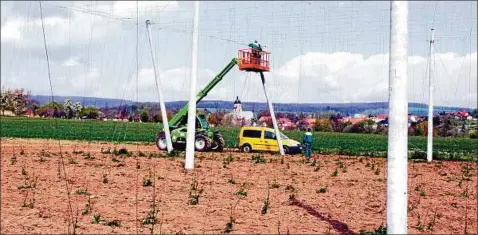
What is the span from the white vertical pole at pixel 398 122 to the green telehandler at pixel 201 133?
22675 mm

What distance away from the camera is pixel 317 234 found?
9.91m

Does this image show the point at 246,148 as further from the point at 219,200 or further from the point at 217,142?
the point at 219,200

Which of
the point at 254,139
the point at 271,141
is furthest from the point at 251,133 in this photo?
the point at 271,141

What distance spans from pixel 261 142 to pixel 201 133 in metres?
3.91

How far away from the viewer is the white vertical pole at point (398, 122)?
8422mm

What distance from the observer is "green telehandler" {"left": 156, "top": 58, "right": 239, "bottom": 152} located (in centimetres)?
3133

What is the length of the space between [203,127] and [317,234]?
2273 cm

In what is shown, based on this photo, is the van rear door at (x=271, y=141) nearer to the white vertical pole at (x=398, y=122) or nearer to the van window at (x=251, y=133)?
the van window at (x=251, y=133)

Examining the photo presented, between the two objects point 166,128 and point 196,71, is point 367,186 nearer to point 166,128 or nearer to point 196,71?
point 196,71

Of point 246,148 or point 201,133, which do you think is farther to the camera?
point 246,148

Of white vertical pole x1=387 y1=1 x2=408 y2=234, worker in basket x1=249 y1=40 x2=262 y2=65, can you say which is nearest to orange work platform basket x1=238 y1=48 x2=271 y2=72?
worker in basket x1=249 y1=40 x2=262 y2=65

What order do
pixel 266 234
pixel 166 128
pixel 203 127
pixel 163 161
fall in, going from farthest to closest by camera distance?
pixel 203 127
pixel 166 128
pixel 163 161
pixel 266 234

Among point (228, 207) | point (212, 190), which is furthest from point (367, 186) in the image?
point (228, 207)

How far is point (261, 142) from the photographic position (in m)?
33.9
